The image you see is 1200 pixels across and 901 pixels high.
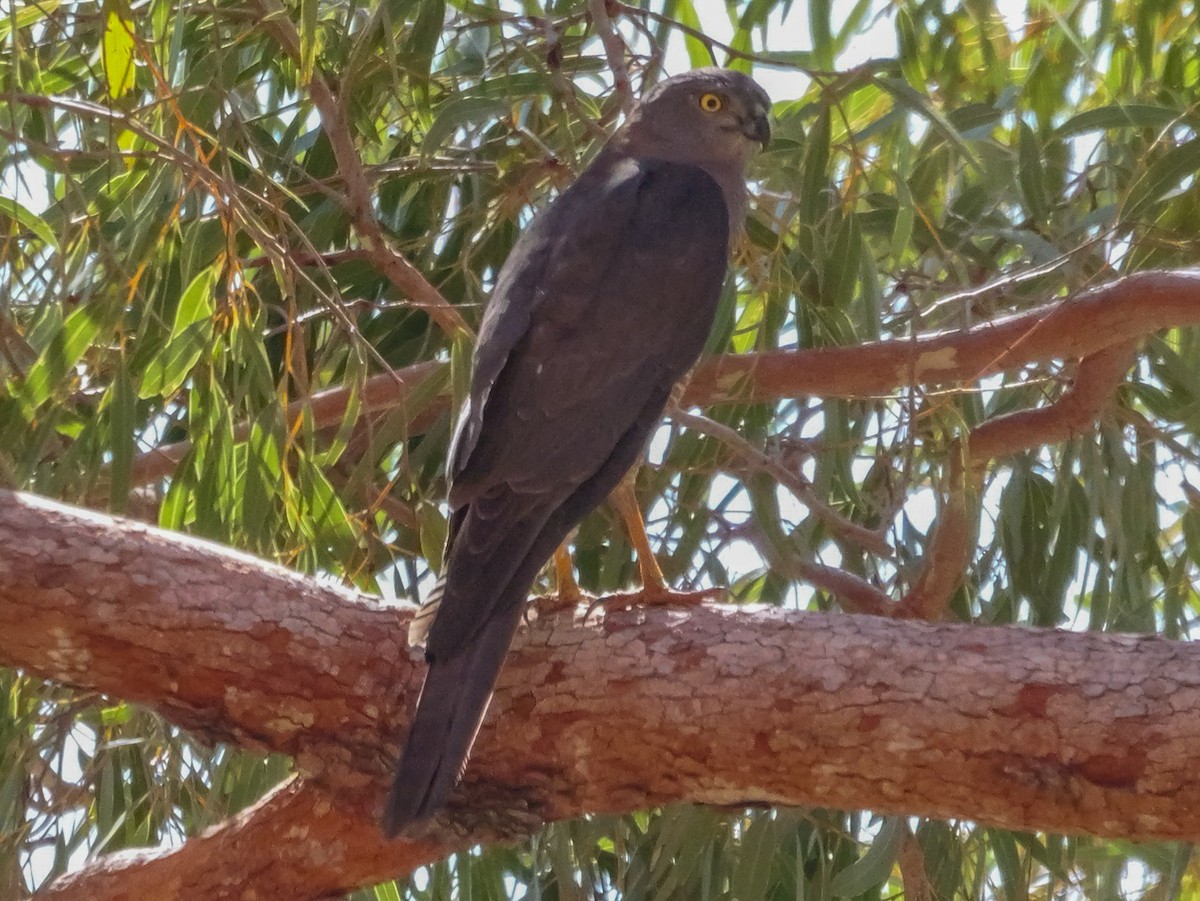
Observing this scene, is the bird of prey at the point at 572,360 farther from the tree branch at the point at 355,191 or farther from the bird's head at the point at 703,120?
the tree branch at the point at 355,191

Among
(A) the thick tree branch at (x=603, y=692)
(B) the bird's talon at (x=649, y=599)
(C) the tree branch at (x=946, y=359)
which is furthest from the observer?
(C) the tree branch at (x=946, y=359)

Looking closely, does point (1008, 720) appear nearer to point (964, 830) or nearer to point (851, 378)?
point (851, 378)

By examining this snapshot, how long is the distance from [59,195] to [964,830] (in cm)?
207

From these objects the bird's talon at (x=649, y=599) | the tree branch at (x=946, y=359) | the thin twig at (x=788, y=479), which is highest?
the tree branch at (x=946, y=359)

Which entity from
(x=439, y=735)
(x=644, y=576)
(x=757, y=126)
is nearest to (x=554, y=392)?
(x=644, y=576)

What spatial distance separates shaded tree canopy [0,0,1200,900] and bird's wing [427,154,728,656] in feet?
0.40

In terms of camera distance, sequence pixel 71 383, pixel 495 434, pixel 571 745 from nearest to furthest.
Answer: pixel 571 745
pixel 495 434
pixel 71 383

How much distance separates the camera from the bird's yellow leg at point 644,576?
2073mm

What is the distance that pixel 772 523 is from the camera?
8.41 ft

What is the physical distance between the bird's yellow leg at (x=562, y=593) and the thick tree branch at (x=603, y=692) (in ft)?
0.24

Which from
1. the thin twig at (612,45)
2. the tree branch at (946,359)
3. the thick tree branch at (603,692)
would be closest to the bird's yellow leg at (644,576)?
the thick tree branch at (603,692)

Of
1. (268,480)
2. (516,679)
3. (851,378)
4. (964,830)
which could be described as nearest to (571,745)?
(516,679)

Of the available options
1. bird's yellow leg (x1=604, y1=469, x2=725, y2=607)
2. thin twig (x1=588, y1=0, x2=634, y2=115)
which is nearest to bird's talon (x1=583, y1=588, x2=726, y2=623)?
bird's yellow leg (x1=604, y1=469, x2=725, y2=607)

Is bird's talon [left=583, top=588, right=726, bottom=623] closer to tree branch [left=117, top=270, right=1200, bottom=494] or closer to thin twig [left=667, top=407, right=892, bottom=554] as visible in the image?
thin twig [left=667, top=407, right=892, bottom=554]
